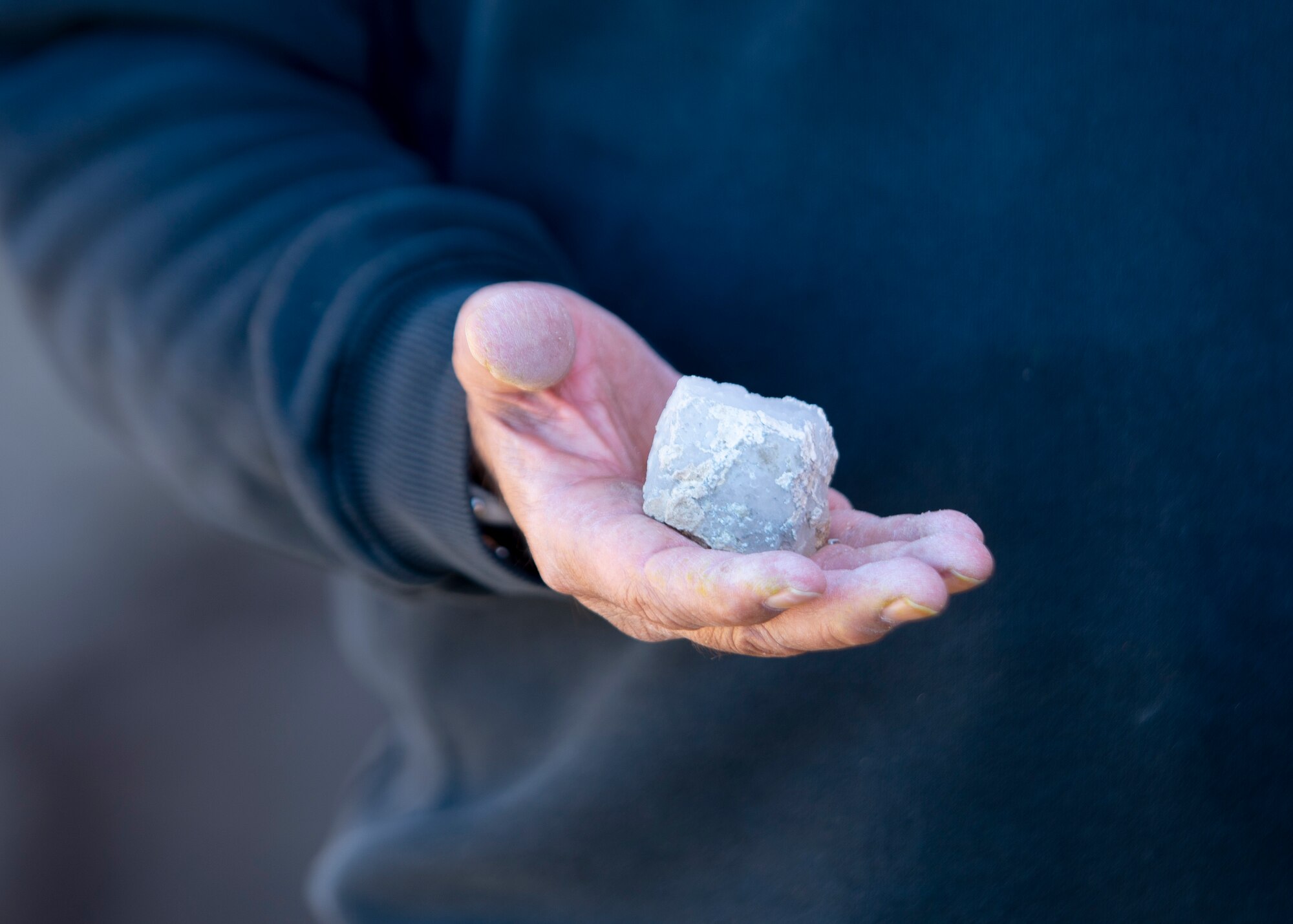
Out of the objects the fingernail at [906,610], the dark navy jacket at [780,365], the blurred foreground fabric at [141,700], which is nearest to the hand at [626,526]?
the fingernail at [906,610]

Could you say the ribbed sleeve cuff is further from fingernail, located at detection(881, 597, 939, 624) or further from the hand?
fingernail, located at detection(881, 597, 939, 624)

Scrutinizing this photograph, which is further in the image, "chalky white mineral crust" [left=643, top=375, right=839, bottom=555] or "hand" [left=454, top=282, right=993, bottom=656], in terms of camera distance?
"chalky white mineral crust" [left=643, top=375, right=839, bottom=555]

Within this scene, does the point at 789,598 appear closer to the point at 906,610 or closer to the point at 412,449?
the point at 906,610

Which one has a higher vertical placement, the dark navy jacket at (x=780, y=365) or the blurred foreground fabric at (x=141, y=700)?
the dark navy jacket at (x=780, y=365)

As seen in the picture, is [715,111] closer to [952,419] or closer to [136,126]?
[952,419]

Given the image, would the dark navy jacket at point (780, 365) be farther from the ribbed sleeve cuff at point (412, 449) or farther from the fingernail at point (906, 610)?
the fingernail at point (906, 610)

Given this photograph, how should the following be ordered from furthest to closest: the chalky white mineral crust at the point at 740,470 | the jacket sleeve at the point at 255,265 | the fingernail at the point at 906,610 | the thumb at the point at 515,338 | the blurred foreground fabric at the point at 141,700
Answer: the blurred foreground fabric at the point at 141,700 < the jacket sleeve at the point at 255,265 < the chalky white mineral crust at the point at 740,470 < the thumb at the point at 515,338 < the fingernail at the point at 906,610

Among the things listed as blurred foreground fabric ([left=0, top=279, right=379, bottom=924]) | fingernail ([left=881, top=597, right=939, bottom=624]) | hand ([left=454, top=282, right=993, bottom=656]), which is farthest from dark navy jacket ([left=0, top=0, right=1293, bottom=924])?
blurred foreground fabric ([left=0, top=279, right=379, bottom=924])

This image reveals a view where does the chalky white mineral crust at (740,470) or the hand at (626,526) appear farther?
the chalky white mineral crust at (740,470)
